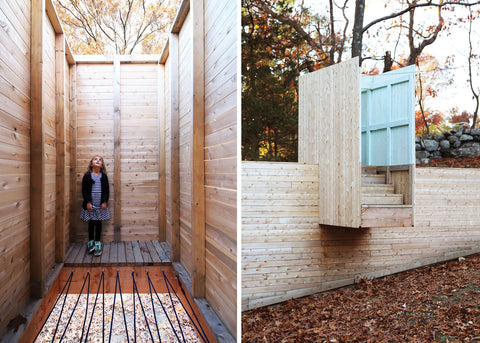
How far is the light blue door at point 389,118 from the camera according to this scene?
6.55m

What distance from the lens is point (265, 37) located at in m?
9.73

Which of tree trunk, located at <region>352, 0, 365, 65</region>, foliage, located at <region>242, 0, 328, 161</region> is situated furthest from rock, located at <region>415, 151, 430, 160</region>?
foliage, located at <region>242, 0, 328, 161</region>

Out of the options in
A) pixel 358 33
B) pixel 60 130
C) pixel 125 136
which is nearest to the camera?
pixel 60 130

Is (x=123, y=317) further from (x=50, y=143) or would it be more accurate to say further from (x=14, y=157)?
(x=50, y=143)

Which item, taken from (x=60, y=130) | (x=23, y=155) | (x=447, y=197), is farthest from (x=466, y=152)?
(x=23, y=155)

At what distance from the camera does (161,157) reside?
5.79 metres

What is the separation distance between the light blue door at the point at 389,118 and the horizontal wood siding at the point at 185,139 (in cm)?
391

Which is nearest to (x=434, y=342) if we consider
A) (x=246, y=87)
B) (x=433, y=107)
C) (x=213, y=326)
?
(x=213, y=326)

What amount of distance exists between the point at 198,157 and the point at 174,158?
148 centimetres

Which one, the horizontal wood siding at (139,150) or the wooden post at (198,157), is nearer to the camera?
the wooden post at (198,157)

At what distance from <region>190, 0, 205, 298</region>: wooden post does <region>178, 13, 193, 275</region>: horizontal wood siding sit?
601mm

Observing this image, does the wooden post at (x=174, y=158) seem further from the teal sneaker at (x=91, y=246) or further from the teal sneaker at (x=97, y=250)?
the teal sneaker at (x=91, y=246)

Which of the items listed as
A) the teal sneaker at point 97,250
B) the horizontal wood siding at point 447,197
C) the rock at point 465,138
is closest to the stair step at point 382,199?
the horizontal wood siding at point 447,197

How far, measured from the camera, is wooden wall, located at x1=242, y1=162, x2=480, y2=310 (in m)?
6.67
